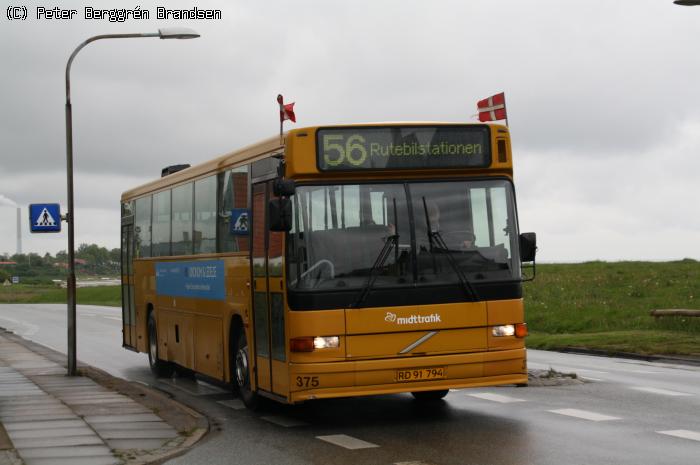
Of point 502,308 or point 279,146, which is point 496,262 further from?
point 279,146

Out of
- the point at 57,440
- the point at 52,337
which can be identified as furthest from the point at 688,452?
the point at 52,337

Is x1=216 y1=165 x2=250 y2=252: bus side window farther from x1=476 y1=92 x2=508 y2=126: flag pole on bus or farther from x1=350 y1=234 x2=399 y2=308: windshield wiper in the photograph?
x1=476 y1=92 x2=508 y2=126: flag pole on bus

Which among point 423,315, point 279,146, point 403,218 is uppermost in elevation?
point 279,146

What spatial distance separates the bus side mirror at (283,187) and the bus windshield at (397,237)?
23 cm

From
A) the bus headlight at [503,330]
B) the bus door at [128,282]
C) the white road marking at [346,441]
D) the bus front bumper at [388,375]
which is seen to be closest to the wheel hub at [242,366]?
the bus front bumper at [388,375]

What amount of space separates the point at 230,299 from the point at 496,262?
3843 mm

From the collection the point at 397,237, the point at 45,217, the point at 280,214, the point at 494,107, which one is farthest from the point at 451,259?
the point at 45,217

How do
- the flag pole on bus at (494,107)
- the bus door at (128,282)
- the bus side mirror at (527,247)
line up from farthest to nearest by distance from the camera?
the bus door at (128,282)
the flag pole on bus at (494,107)
the bus side mirror at (527,247)

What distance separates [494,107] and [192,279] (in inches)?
203

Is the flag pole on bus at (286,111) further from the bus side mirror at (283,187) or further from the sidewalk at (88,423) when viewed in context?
the sidewalk at (88,423)

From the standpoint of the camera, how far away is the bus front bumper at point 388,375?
1202 cm

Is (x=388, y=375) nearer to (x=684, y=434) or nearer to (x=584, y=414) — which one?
(x=584, y=414)

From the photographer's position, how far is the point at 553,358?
23562 mm

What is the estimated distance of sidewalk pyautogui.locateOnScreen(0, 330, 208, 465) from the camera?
10.7m
